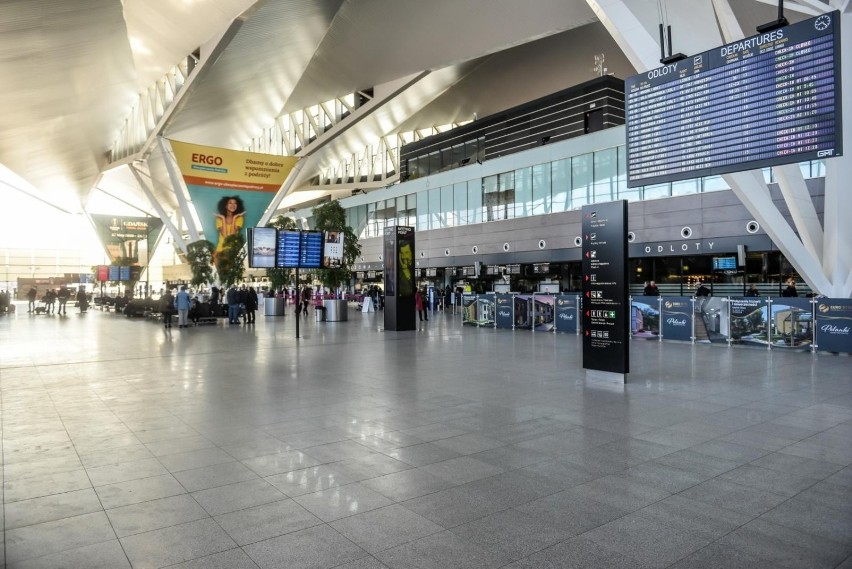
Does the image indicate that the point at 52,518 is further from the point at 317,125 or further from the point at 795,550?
the point at 317,125

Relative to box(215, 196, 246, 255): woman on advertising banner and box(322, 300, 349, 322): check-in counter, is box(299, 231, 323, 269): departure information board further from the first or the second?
box(215, 196, 246, 255): woman on advertising banner

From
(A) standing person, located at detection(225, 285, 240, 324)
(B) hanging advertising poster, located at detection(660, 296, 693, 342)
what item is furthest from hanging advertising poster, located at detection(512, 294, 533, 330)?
(A) standing person, located at detection(225, 285, 240, 324)

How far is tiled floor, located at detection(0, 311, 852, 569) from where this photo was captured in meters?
3.11

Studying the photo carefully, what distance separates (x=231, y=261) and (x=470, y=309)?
16.6 m

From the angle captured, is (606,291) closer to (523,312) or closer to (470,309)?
(523,312)

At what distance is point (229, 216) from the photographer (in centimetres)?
3353

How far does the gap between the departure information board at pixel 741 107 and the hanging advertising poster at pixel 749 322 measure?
18.2 ft

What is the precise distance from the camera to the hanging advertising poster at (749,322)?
13266 millimetres

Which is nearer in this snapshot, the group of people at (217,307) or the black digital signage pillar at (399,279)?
the black digital signage pillar at (399,279)

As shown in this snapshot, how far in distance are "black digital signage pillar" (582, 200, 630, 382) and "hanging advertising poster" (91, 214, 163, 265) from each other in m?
40.0

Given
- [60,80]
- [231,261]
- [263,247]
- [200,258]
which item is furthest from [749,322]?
[60,80]

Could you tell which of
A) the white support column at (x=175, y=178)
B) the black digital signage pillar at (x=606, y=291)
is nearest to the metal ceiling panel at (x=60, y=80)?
the white support column at (x=175, y=178)

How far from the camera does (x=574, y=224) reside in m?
28.9

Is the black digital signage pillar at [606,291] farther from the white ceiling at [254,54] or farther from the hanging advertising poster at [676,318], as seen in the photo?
the white ceiling at [254,54]
